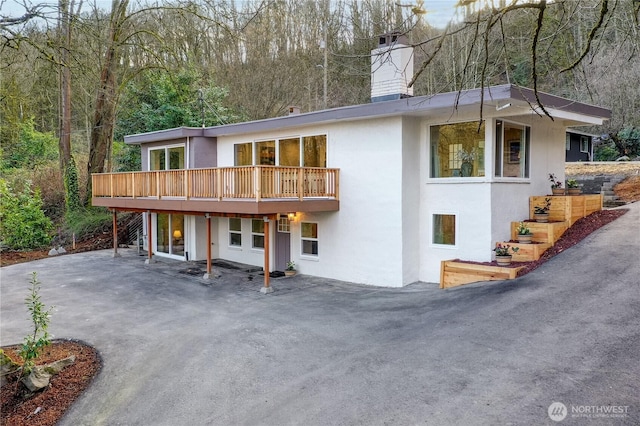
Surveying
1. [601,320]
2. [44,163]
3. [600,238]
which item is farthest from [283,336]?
[44,163]

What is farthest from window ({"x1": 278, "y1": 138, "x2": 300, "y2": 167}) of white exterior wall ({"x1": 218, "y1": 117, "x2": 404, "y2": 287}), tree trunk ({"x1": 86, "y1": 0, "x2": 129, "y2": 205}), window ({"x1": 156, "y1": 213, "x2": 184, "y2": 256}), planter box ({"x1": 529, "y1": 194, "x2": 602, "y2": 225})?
tree trunk ({"x1": 86, "y1": 0, "x2": 129, "y2": 205})

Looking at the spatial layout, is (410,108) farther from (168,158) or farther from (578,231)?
(168,158)

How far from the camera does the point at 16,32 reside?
5621 mm

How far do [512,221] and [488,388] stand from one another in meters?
6.60

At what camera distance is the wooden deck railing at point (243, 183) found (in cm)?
1072

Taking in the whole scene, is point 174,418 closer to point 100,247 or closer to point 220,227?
point 220,227

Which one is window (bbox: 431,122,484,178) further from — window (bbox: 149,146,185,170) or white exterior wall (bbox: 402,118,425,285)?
window (bbox: 149,146,185,170)

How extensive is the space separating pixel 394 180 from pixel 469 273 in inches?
110

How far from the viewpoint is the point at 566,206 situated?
1122 cm

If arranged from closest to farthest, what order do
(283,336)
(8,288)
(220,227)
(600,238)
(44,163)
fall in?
(283,336) → (600,238) → (8,288) → (220,227) → (44,163)

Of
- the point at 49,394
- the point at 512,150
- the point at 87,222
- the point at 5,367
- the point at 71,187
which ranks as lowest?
the point at 49,394

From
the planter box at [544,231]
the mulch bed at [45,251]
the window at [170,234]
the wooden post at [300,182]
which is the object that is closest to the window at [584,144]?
the planter box at [544,231]

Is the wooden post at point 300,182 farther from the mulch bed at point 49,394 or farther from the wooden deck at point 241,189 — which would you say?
the mulch bed at point 49,394

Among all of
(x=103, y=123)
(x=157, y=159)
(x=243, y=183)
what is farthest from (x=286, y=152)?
(x=103, y=123)
